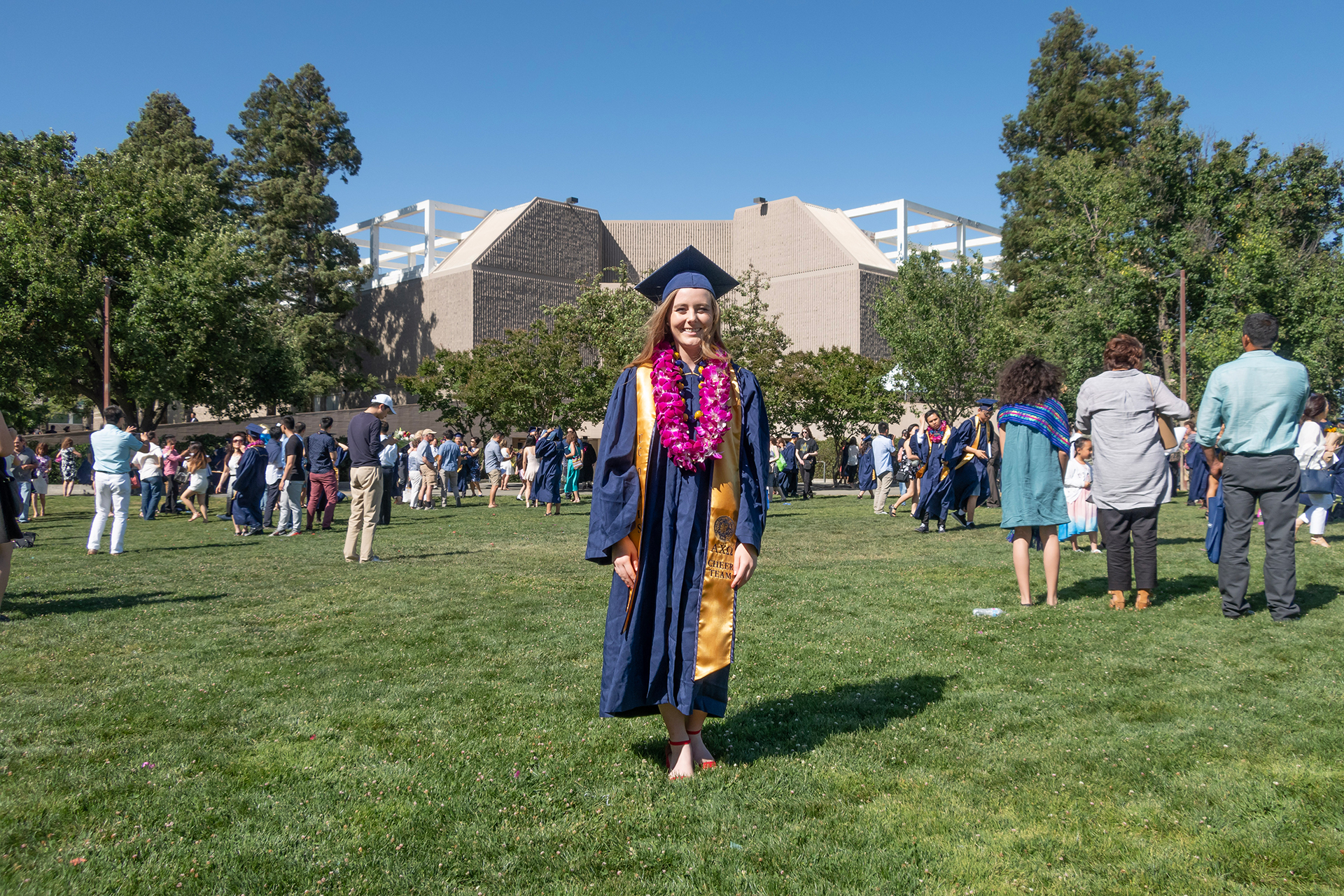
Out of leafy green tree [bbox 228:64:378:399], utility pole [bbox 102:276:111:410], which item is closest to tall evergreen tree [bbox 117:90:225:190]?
leafy green tree [bbox 228:64:378:399]

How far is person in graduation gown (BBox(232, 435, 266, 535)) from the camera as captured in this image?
14875 millimetres

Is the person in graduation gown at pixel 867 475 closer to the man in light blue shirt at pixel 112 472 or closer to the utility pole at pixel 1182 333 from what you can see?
the utility pole at pixel 1182 333

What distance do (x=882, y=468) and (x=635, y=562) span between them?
1580 centimetres

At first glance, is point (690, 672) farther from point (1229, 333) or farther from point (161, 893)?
point (1229, 333)

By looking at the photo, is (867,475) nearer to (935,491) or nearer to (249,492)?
(935,491)

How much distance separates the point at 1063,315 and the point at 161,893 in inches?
1380

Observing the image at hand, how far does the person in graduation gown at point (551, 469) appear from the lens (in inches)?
739

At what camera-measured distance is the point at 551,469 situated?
61.9 feet

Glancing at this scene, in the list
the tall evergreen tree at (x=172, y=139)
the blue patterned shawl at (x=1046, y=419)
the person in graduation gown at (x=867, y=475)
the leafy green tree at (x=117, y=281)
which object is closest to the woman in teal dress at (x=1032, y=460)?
the blue patterned shawl at (x=1046, y=419)

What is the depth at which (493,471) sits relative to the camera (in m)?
24.7

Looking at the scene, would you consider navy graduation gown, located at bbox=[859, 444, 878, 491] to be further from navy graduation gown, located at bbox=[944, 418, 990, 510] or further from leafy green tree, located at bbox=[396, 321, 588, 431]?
leafy green tree, located at bbox=[396, 321, 588, 431]

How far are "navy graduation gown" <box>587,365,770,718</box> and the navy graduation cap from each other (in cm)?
38

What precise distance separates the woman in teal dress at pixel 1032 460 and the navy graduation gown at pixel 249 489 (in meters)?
12.2

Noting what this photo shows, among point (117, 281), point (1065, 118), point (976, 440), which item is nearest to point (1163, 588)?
point (976, 440)
